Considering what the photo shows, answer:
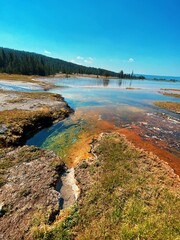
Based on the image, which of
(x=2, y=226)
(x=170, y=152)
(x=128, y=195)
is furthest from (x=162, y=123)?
(x=2, y=226)

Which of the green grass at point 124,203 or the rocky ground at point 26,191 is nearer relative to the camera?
the green grass at point 124,203

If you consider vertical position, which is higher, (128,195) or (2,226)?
(128,195)

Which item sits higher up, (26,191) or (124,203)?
(124,203)

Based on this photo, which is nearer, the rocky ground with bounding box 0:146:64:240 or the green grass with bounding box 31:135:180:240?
the green grass with bounding box 31:135:180:240

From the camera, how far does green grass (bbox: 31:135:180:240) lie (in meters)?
4.59

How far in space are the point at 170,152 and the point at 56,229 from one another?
28.9 ft

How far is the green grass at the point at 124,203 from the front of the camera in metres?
4.59

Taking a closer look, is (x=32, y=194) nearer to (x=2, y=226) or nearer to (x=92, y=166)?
(x=2, y=226)

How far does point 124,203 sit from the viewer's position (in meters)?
5.55

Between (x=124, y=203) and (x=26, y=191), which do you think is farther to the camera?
(x=26, y=191)

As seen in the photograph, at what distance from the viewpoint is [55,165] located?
786cm

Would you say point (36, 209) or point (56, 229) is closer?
Result: point (56, 229)

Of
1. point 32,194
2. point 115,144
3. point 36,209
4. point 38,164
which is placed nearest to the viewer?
point 36,209

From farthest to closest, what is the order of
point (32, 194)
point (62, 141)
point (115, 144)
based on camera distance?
point (62, 141), point (115, 144), point (32, 194)
